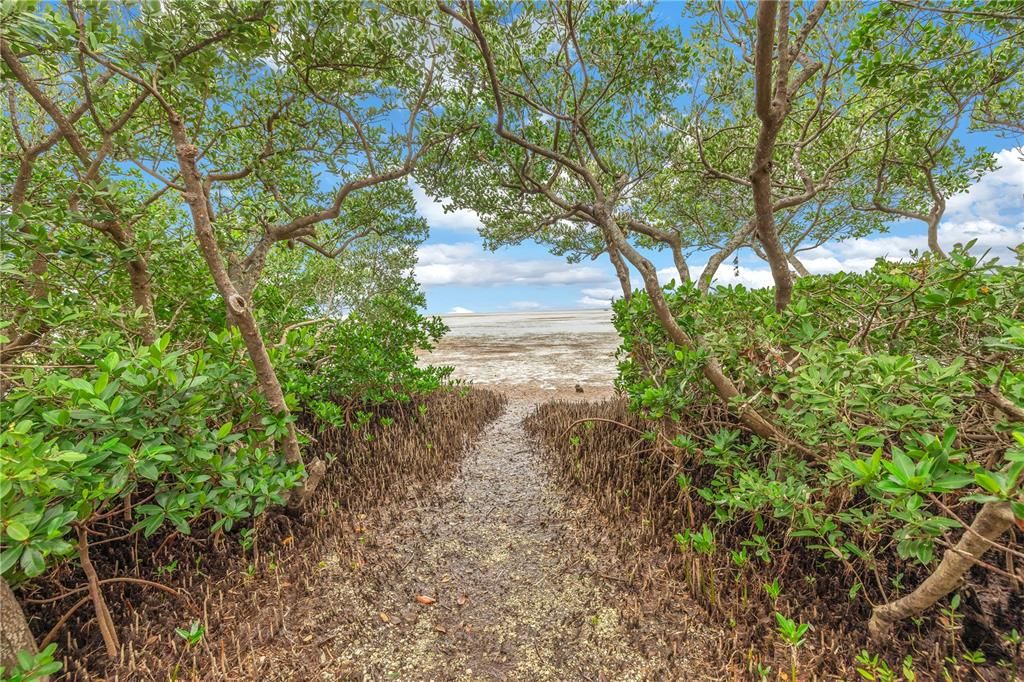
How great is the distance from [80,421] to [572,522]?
379 centimetres

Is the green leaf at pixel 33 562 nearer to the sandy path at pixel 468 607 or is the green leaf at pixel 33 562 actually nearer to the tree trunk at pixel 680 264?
the sandy path at pixel 468 607

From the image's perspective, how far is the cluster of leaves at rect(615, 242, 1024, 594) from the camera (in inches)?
68.4

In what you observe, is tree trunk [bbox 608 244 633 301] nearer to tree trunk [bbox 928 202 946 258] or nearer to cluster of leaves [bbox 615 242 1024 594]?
cluster of leaves [bbox 615 242 1024 594]

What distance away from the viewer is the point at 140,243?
316 cm

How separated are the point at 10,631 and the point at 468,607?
7.82ft

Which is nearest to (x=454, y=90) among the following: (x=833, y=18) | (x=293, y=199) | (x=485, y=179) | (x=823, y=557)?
(x=485, y=179)

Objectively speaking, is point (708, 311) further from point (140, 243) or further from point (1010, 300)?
point (140, 243)

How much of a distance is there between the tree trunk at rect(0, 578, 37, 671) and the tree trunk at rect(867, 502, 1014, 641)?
421 cm

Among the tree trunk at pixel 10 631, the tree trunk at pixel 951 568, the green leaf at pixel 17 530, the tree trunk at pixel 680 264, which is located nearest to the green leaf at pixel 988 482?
the tree trunk at pixel 951 568

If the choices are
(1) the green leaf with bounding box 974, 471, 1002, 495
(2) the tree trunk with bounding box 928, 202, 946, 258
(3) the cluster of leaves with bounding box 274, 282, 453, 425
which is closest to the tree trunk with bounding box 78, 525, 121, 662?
(3) the cluster of leaves with bounding box 274, 282, 453, 425

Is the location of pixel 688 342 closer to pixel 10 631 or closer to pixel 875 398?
pixel 875 398

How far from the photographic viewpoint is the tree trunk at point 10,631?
171 centimetres

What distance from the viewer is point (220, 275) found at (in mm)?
2697

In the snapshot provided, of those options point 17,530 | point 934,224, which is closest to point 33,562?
point 17,530
